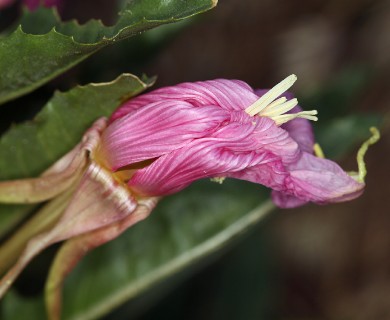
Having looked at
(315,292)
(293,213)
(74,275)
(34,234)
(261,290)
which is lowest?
(315,292)

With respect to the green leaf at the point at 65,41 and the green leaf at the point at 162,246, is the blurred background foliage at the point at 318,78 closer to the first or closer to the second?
the green leaf at the point at 162,246

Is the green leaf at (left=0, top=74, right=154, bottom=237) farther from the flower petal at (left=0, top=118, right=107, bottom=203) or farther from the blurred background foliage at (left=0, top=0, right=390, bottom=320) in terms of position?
the blurred background foliage at (left=0, top=0, right=390, bottom=320)

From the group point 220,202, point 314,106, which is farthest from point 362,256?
point 220,202

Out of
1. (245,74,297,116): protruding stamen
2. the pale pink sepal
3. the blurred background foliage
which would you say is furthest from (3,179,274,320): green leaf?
the blurred background foliage

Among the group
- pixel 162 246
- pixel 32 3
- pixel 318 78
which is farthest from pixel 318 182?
pixel 318 78

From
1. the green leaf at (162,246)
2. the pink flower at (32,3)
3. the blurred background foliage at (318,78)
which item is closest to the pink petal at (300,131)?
the green leaf at (162,246)

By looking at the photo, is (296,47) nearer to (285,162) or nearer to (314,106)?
(314,106)

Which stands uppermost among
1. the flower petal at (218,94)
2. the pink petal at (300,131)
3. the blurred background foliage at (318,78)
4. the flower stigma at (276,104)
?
the flower petal at (218,94)
